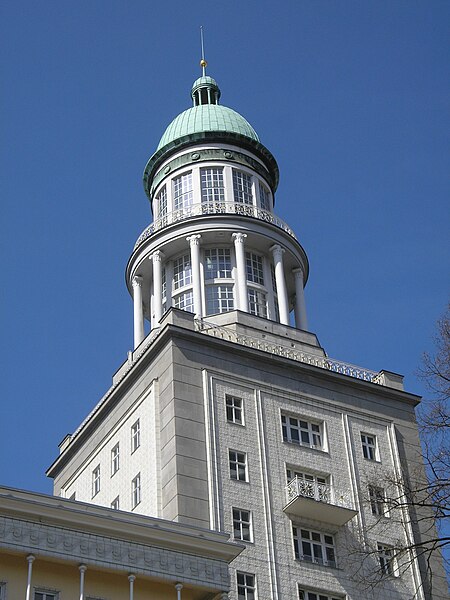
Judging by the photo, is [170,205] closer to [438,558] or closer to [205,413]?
[205,413]

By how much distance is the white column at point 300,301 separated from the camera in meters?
65.9

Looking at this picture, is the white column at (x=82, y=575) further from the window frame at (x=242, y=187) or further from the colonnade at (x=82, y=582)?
the window frame at (x=242, y=187)

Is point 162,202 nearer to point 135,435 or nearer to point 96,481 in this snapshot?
point 96,481

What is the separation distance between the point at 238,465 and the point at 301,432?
4.43 metres

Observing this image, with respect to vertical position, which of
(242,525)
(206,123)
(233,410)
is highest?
(206,123)

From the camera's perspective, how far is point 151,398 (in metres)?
54.5

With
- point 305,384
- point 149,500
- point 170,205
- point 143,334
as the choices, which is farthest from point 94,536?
point 170,205

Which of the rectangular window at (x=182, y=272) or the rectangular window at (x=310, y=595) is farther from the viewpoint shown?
the rectangular window at (x=182, y=272)

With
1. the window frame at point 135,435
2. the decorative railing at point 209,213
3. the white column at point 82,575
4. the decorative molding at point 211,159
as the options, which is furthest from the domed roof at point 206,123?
the white column at point 82,575

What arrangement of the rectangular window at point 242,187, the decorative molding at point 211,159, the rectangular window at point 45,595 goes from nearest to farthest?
the rectangular window at point 45,595 → the rectangular window at point 242,187 → the decorative molding at point 211,159

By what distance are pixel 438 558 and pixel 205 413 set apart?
1235 cm

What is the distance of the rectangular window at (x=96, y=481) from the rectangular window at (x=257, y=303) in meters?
11.7

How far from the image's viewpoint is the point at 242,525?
50312 mm

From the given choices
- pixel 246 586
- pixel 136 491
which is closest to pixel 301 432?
pixel 136 491
